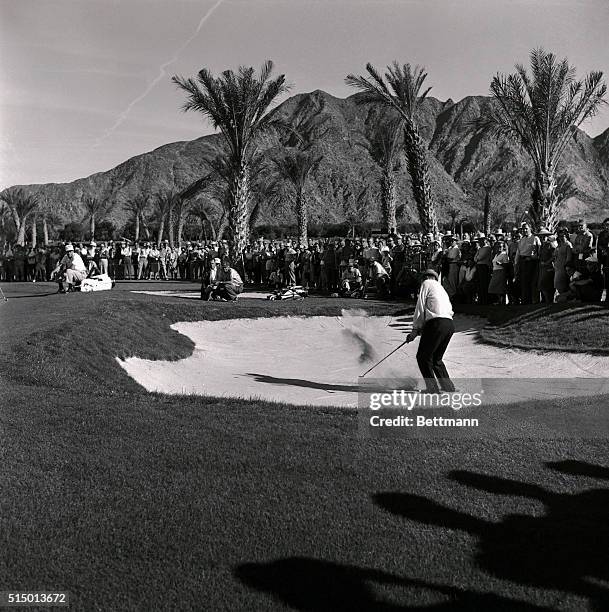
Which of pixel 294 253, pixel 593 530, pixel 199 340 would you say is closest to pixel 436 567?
pixel 593 530

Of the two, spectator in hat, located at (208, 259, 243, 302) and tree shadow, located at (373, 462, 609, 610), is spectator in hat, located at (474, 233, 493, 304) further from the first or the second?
tree shadow, located at (373, 462, 609, 610)

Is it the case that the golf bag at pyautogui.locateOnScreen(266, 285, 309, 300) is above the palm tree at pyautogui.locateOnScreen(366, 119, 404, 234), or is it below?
below

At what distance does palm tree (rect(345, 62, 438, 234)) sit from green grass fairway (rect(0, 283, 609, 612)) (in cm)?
818

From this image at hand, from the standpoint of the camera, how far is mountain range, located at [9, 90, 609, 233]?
20.5 metres

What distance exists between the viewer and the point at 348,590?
3.71 meters

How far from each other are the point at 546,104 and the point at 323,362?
745 cm

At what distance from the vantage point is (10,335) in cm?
1062

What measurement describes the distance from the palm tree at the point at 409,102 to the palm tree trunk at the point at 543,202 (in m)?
2.60

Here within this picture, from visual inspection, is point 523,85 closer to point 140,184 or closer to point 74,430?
point 74,430

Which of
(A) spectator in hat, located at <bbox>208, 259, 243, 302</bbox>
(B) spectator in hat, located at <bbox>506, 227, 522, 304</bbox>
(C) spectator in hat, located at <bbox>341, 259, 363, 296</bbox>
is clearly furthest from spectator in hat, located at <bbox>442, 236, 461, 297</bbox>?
(A) spectator in hat, located at <bbox>208, 259, 243, 302</bbox>

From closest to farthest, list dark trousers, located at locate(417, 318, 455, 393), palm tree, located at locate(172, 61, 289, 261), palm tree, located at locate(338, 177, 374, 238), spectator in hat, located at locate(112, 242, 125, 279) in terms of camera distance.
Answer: dark trousers, located at locate(417, 318, 455, 393), palm tree, located at locate(172, 61, 289, 261), spectator in hat, located at locate(112, 242, 125, 279), palm tree, located at locate(338, 177, 374, 238)

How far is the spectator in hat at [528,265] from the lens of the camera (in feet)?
46.3

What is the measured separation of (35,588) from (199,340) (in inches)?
414

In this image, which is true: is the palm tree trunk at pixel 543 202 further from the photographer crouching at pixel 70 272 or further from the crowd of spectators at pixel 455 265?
the photographer crouching at pixel 70 272
